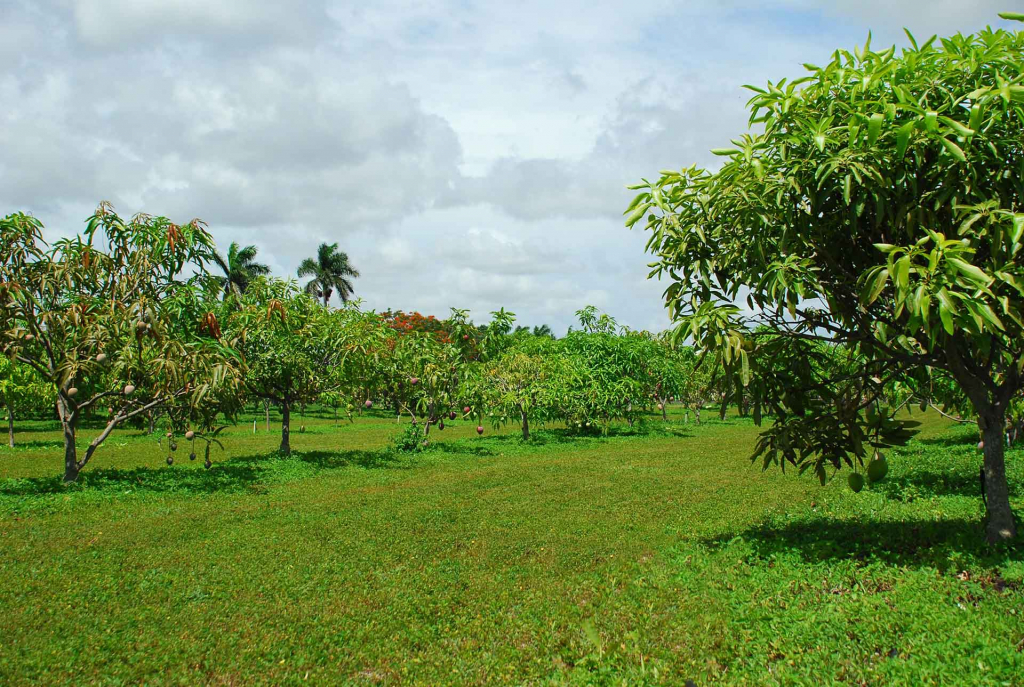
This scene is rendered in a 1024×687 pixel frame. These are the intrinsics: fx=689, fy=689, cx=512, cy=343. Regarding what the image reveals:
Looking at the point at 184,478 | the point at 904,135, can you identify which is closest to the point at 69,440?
the point at 184,478

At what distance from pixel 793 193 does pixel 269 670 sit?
590 centimetres

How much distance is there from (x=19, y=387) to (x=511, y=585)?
23004mm

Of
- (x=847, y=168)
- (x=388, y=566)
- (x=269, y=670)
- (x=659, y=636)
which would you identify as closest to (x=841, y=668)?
(x=659, y=636)

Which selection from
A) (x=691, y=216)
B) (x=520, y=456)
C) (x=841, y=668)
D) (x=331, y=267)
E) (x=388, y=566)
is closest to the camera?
(x=841, y=668)

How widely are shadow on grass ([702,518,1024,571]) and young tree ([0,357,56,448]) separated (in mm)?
22722

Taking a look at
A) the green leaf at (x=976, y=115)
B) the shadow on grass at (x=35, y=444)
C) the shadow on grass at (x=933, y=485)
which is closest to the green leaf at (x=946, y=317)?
the green leaf at (x=976, y=115)

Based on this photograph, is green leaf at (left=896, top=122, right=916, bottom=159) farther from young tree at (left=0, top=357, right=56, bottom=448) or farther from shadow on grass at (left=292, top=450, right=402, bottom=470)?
young tree at (left=0, top=357, right=56, bottom=448)

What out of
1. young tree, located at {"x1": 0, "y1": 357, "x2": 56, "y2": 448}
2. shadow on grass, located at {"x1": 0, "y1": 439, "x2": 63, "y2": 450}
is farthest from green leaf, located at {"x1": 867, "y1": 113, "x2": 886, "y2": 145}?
shadow on grass, located at {"x1": 0, "y1": 439, "x2": 63, "y2": 450}

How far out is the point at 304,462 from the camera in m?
17.6

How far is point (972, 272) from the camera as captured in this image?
4.70 m

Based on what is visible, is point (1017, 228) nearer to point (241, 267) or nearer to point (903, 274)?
point (903, 274)

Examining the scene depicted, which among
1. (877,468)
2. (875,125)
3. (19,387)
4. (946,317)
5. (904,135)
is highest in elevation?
(875,125)

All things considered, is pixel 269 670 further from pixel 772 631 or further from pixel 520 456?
pixel 520 456

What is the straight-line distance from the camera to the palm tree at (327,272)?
57750 mm
